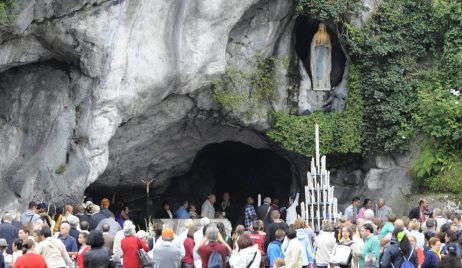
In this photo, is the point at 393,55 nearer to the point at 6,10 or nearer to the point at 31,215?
the point at 6,10

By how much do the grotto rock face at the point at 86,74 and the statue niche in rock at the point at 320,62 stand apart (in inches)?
89.8

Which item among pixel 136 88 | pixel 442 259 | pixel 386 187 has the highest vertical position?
pixel 136 88

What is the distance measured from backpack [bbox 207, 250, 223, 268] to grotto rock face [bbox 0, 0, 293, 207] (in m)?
7.01

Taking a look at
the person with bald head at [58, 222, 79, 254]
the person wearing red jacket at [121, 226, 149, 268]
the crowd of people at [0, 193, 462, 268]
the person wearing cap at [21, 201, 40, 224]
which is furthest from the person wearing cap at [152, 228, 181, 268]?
the person wearing cap at [21, 201, 40, 224]

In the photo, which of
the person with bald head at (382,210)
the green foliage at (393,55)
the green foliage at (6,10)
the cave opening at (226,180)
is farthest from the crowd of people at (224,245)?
the cave opening at (226,180)

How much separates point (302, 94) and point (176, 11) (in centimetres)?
440

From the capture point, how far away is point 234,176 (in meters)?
35.0

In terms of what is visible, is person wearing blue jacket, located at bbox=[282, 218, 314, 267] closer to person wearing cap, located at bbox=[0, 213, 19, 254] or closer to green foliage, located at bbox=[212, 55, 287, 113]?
person wearing cap, located at bbox=[0, 213, 19, 254]

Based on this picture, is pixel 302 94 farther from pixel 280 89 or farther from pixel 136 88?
pixel 136 88

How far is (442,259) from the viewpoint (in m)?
19.4

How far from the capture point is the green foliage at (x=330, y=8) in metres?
29.7

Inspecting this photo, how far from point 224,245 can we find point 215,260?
0.39 metres

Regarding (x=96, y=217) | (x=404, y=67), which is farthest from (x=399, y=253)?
(x=404, y=67)

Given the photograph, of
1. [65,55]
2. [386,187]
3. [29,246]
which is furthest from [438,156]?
[29,246]
